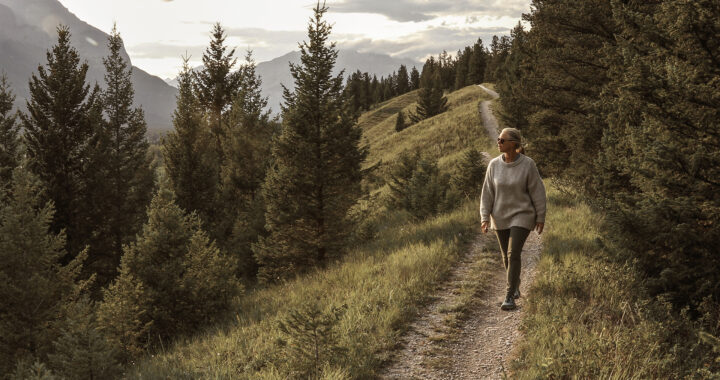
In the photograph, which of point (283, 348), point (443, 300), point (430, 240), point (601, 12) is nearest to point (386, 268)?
point (443, 300)

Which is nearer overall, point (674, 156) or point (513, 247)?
point (674, 156)

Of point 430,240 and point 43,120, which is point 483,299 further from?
point 43,120

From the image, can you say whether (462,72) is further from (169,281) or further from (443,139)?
(169,281)

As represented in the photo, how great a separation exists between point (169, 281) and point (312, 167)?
16.6ft

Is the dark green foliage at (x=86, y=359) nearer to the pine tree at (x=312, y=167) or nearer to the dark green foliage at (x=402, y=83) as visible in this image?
the pine tree at (x=312, y=167)

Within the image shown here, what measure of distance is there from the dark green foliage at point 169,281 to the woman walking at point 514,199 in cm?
688

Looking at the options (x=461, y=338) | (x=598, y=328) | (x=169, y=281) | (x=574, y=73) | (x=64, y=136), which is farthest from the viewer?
(x=64, y=136)

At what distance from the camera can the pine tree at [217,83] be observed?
25125 millimetres

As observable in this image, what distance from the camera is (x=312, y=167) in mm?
11742

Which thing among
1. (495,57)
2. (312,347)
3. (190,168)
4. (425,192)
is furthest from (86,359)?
(495,57)

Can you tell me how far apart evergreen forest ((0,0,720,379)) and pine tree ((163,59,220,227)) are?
0.09 m

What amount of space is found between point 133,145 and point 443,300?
1301 inches

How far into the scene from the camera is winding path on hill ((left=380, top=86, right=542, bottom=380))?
4230 mm

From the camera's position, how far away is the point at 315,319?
14.2 feet
